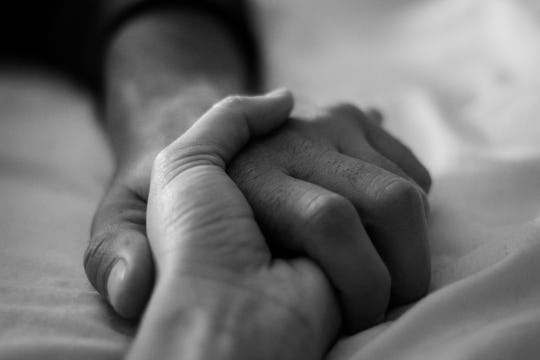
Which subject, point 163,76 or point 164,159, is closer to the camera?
point 164,159

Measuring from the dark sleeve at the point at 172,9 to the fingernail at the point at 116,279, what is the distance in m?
0.64

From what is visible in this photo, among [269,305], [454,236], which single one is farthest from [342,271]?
[454,236]

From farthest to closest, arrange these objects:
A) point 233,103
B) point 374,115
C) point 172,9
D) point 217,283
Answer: point 172,9 < point 374,115 < point 233,103 < point 217,283

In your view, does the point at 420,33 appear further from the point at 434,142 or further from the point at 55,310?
the point at 55,310

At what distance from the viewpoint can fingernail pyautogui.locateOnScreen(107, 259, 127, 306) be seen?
0.51 metres

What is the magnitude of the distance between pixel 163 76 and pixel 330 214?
0.57 m

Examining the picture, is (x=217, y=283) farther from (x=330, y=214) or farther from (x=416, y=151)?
(x=416, y=151)

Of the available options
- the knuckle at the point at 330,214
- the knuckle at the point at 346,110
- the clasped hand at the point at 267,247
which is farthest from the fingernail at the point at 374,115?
the knuckle at the point at 330,214

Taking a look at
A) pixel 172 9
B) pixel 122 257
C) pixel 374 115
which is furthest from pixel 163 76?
pixel 122 257

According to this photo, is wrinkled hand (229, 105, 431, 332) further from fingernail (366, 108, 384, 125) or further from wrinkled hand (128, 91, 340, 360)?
fingernail (366, 108, 384, 125)

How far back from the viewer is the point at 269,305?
0.47 meters

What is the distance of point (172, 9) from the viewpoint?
1151 millimetres

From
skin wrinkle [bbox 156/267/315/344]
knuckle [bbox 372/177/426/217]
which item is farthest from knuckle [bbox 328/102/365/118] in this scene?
skin wrinkle [bbox 156/267/315/344]

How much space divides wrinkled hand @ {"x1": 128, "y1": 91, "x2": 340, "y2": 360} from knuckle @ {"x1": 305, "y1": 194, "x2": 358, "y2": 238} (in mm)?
35
